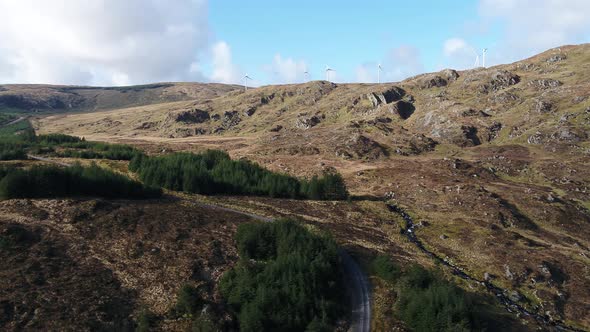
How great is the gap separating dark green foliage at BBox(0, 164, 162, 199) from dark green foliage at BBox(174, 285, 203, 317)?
4713cm

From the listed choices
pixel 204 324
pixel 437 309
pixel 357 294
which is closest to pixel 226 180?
pixel 357 294

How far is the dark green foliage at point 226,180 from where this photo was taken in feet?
388

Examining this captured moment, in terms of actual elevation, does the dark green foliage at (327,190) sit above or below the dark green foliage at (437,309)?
above

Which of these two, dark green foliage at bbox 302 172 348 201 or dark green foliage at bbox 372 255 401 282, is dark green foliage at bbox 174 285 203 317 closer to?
dark green foliage at bbox 372 255 401 282

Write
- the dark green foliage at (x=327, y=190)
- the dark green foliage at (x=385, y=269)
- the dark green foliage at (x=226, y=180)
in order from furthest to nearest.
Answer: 1. the dark green foliage at (x=327, y=190)
2. the dark green foliage at (x=226, y=180)
3. the dark green foliage at (x=385, y=269)

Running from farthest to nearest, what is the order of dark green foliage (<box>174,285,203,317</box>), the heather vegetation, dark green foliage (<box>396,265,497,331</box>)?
dark green foliage (<box>174,285,203,317</box>) → the heather vegetation → dark green foliage (<box>396,265,497,331</box>)

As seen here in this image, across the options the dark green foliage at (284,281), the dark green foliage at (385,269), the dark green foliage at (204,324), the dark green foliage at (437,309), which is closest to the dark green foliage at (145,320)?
the dark green foliage at (204,324)

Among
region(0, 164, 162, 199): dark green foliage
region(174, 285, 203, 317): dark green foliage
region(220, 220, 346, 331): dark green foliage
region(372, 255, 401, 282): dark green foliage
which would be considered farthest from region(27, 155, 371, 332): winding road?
region(0, 164, 162, 199): dark green foliage

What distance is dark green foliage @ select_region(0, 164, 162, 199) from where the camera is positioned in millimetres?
80938

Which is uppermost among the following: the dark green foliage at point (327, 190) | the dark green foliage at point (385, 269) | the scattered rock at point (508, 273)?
the dark green foliage at point (327, 190)

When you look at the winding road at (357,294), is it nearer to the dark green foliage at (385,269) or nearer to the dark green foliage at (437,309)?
the dark green foliage at (385,269)

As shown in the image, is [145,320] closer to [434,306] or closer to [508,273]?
[434,306]

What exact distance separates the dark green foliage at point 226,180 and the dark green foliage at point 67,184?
46.1 feet

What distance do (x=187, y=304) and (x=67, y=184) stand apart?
168ft
